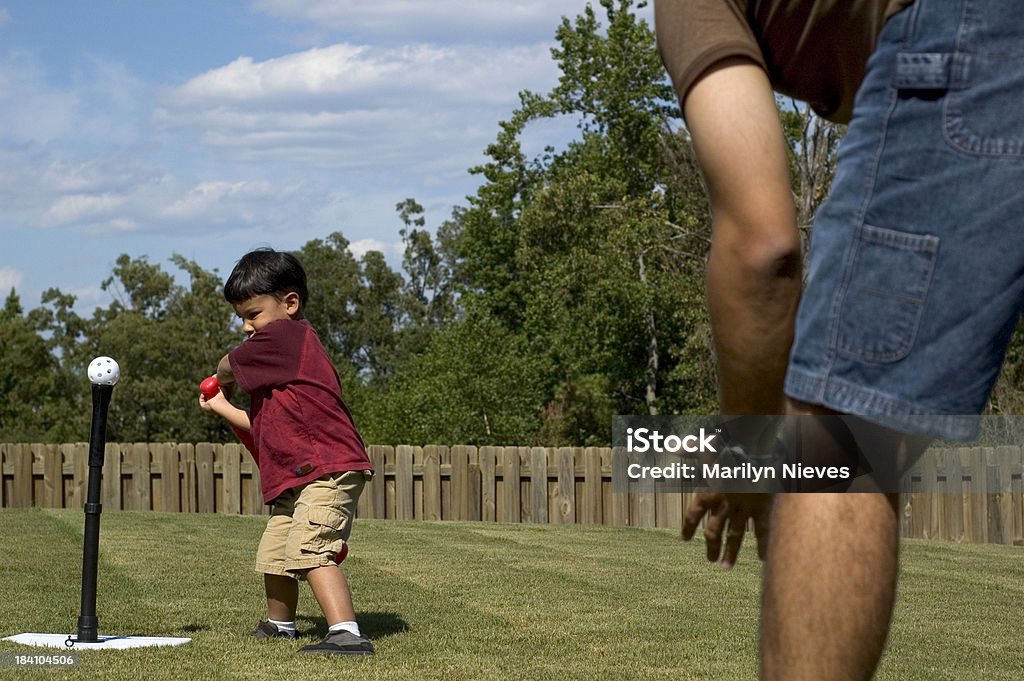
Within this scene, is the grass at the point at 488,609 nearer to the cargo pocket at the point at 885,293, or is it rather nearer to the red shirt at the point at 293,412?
the red shirt at the point at 293,412

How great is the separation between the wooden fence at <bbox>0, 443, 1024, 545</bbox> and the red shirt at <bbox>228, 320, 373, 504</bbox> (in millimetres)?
9682

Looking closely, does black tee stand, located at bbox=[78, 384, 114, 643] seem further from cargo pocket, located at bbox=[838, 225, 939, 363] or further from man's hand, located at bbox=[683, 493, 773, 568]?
cargo pocket, located at bbox=[838, 225, 939, 363]

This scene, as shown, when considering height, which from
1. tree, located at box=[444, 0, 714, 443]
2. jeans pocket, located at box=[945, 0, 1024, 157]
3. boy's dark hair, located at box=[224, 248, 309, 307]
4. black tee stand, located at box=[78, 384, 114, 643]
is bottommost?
Result: black tee stand, located at box=[78, 384, 114, 643]

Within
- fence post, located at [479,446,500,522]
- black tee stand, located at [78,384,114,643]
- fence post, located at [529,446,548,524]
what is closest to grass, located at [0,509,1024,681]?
black tee stand, located at [78,384,114,643]

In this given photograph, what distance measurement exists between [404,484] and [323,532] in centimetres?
1063

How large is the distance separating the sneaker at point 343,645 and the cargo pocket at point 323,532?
38cm

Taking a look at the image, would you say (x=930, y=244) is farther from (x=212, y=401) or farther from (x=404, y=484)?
(x=404, y=484)

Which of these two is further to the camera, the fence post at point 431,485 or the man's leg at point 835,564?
the fence post at point 431,485

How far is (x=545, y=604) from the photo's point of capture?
6.76 metres

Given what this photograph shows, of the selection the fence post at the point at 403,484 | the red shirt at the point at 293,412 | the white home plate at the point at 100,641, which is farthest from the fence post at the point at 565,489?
the white home plate at the point at 100,641

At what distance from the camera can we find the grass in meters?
5.00

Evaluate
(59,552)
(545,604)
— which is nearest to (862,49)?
(545,604)

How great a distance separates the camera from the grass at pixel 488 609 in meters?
5.00

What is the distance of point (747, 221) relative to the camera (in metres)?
1.76
